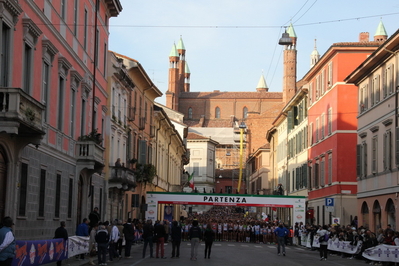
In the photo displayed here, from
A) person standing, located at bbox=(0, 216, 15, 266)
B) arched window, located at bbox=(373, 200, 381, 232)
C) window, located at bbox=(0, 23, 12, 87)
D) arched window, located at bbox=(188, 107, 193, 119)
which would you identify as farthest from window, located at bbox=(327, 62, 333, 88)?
arched window, located at bbox=(188, 107, 193, 119)

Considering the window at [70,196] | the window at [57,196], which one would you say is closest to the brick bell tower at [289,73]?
the window at [70,196]

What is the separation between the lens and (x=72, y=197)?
97.7 ft

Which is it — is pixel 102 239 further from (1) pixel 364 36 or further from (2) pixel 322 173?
(1) pixel 364 36

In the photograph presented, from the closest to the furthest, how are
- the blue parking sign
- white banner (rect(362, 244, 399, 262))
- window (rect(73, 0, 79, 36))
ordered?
white banner (rect(362, 244, 399, 262)) < window (rect(73, 0, 79, 36)) < the blue parking sign

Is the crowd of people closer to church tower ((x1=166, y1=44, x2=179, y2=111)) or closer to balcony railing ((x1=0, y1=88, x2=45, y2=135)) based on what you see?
balcony railing ((x1=0, y1=88, x2=45, y2=135))

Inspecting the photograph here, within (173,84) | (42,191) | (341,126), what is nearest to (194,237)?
(42,191)

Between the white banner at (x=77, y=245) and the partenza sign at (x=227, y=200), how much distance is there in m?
24.1

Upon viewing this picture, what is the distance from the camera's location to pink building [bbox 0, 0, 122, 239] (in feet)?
65.0

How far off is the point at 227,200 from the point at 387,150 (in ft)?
56.2

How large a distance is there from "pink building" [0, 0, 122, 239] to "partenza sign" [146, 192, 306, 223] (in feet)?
36.1

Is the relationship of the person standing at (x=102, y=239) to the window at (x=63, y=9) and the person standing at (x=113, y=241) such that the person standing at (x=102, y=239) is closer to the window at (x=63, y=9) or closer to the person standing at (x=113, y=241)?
the person standing at (x=113, y=241)

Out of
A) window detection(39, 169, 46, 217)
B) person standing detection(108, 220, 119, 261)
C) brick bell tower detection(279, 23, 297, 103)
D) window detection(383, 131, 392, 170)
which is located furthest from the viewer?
brick bell tower detection(279, 23, 297, 103)

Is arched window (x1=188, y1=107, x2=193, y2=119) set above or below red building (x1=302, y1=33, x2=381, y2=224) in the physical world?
above

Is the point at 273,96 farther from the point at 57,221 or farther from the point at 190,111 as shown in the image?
the point at 57,221
